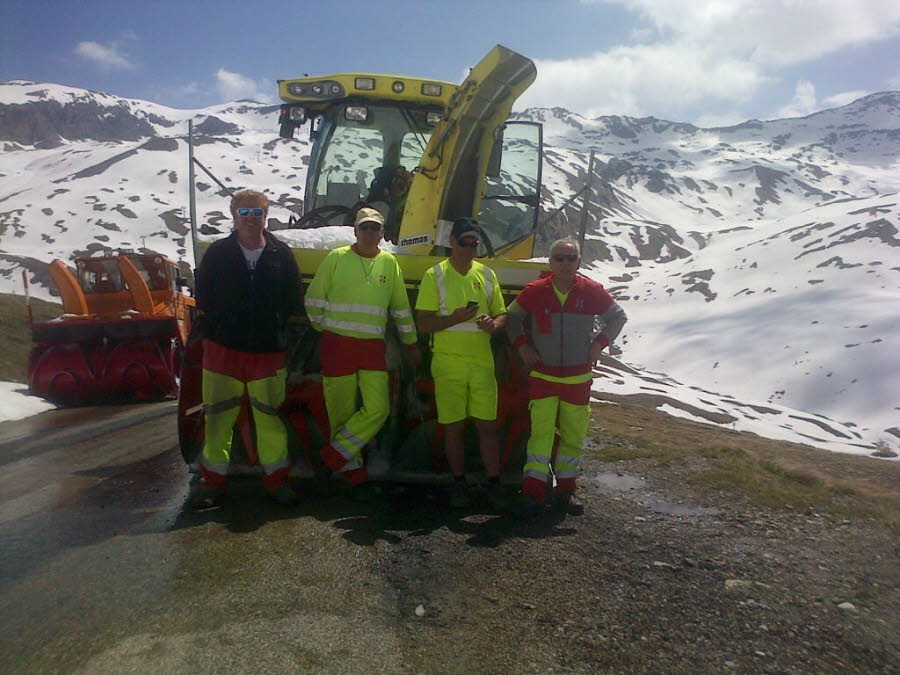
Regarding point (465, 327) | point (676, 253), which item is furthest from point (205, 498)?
point (676, 253)

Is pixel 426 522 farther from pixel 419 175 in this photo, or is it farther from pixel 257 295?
pixel 419 175

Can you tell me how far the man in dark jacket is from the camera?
13.9ft

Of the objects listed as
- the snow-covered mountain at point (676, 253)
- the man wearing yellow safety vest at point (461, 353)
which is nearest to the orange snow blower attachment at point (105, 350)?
the man wearing yellow safety vest at point (461, 353)

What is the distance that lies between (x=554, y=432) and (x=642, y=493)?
1.20 metres

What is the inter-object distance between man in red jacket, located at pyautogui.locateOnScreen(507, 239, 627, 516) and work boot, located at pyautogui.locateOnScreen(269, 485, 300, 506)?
1.56 metres

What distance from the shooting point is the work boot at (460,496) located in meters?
4.40

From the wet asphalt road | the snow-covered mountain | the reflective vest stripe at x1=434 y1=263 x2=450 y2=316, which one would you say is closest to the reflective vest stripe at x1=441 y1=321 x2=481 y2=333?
the reflective vest stripe at x1=434 y1=263 x2=450 y2=316

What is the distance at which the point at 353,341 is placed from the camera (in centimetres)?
441

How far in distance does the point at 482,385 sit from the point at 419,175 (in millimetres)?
2282

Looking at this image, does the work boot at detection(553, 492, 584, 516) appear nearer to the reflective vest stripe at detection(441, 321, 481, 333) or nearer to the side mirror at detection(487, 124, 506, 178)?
the reflective vest stripe at detection(441, 321, 481, 333)

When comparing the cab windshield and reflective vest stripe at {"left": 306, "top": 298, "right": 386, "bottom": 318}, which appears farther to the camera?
the cab windshield

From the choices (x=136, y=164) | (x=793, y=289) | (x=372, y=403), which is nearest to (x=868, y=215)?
(x=793, y=289)

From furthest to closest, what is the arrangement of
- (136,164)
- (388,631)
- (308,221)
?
(136,164) → (308,221) → (388,631)

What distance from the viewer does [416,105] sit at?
706cm
